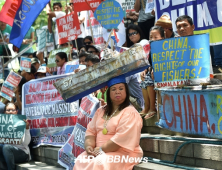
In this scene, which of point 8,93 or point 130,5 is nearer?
point 8,93

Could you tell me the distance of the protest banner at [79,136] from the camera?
19.4 ft

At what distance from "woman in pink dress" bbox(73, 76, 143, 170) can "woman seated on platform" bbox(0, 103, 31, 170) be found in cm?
276

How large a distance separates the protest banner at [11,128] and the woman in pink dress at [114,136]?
280 cm

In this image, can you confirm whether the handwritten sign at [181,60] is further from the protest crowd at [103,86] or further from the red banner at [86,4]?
the red banner at [86,4]

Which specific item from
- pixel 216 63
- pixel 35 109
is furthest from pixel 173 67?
pixel 35 109

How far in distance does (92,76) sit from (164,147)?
120 centimetres

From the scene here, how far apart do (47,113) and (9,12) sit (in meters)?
3.27

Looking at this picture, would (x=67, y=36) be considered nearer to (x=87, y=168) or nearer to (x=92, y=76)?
(x=92, y=76)

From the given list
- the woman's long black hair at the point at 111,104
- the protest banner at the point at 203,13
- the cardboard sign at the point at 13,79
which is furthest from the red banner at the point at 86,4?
the woman's long black hair at the point at 111,104

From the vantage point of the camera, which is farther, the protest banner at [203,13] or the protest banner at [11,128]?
the protest banner at [11,128]

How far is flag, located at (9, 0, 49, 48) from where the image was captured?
30.8 ft

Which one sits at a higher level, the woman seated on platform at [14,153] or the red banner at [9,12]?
the red banner at [9,12]

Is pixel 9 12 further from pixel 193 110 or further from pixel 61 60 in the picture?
pixel 193 110

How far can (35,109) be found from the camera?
803 centimetres
